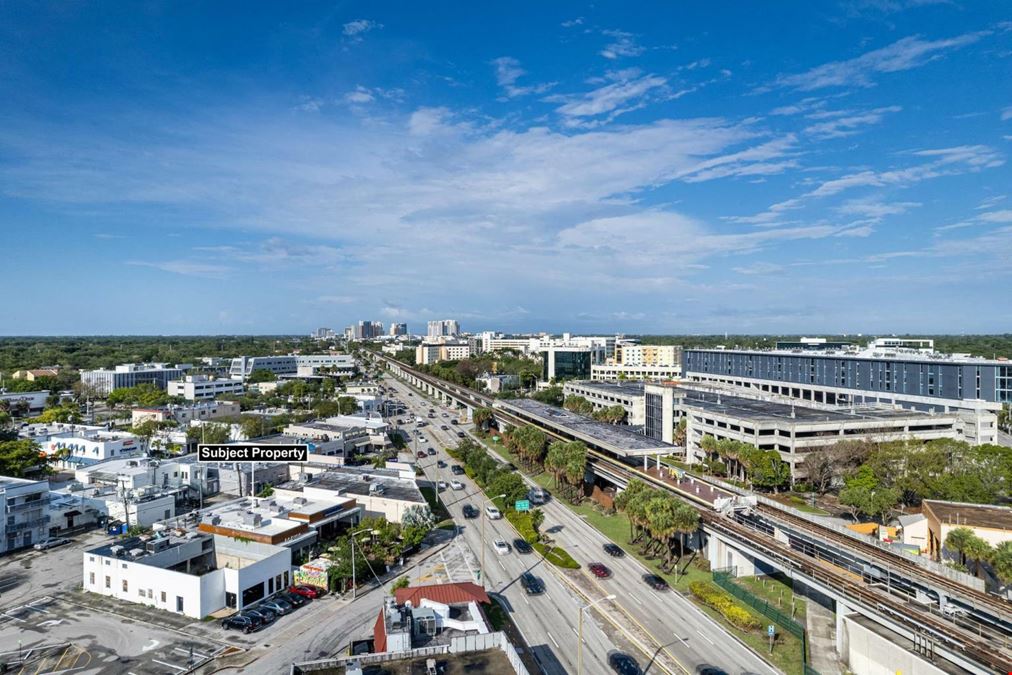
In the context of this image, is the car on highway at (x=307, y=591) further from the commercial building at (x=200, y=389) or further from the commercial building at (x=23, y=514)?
the commercial building at (x=200, y=389)

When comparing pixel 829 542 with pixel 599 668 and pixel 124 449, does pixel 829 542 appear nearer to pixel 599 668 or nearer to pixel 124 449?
pixel 599 668

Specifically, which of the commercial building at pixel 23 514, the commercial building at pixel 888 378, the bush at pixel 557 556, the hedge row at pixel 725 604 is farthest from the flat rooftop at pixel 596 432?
the commercial building at pixel 23 514

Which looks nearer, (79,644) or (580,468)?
(79,644)

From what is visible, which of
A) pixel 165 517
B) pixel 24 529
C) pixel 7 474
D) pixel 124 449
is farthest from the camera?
pixel 124 449

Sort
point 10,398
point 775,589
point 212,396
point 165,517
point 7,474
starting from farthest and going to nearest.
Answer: point 212,396 < point 10,398 < point 7,474 < point 165,517 < point 775,589

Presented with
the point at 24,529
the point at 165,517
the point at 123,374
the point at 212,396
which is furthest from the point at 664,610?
the point at 123,374

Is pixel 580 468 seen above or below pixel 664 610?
above

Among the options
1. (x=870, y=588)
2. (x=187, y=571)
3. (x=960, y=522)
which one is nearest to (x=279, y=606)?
(x=187, y=571)
